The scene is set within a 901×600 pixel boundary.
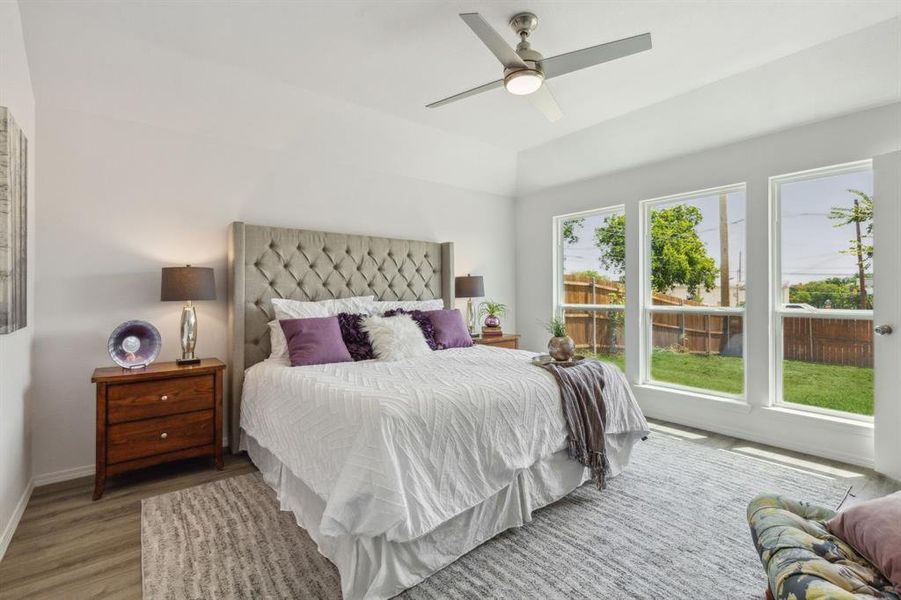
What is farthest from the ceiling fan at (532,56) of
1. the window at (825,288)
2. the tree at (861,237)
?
the tree at (861,237)

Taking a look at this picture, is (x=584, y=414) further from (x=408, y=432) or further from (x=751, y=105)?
(x=751, y=105)

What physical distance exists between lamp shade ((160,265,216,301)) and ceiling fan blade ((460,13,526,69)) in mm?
2322

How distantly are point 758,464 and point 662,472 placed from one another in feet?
2.58

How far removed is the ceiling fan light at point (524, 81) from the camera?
2.42 metres

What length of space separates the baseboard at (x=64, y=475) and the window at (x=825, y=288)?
17.2ft

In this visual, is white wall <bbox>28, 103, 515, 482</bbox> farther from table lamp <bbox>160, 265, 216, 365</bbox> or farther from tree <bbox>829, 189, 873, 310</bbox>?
tree <bbox>829, 189, 873, 310</bbox>

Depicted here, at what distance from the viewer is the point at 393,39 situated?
274cm

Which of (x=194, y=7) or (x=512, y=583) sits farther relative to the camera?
(x=194, y=7)

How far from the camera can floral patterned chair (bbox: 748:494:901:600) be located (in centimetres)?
101

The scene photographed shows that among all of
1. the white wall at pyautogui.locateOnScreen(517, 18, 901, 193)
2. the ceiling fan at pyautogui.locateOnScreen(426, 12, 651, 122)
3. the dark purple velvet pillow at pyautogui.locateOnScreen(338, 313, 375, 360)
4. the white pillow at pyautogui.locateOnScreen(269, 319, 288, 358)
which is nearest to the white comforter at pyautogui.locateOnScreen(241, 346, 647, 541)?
the white pillow at pyautogui.locateOnScreen(269, 319, 288, 358)

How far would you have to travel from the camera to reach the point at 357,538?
1.68 metres

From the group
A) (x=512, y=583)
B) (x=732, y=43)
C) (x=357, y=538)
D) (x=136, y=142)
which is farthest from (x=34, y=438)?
(x=732, y=43)

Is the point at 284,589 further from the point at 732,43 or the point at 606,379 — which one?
the point at 732,43

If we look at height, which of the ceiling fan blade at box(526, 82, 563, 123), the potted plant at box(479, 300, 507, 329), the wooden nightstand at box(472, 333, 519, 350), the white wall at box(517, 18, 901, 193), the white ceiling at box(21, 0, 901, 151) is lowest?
the wooden nightstand at box(472, 333, 519, 350)
